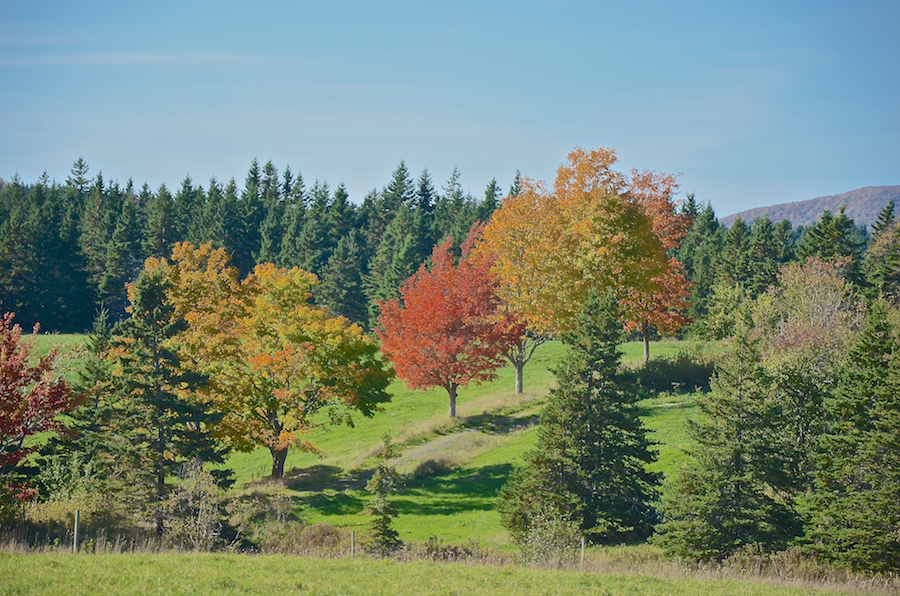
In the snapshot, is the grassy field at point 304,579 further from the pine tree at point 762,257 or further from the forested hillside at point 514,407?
the pine tree at point 762,257

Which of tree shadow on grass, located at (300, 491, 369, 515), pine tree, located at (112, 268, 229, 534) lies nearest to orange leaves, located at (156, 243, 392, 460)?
tree shadow on grass, located at (300, 491, 369, 515)

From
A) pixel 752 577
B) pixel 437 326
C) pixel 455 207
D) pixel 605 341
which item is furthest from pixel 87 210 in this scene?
pixel 752 577

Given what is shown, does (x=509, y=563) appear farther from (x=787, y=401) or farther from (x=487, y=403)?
(x=487, y=403)

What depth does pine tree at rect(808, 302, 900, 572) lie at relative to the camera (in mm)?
22375

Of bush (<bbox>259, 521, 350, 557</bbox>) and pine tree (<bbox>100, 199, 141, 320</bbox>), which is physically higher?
pine tree (<bbox>100, 199, 141, 320</bbox>)

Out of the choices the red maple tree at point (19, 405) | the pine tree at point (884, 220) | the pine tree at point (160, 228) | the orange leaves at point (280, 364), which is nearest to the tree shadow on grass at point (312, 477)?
the orange leaves at point (280, 364)

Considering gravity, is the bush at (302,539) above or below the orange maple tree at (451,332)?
below

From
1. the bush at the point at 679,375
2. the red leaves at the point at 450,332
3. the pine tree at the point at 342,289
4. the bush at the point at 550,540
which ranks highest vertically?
the pine tree at the point at 342,289

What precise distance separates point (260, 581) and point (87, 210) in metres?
116

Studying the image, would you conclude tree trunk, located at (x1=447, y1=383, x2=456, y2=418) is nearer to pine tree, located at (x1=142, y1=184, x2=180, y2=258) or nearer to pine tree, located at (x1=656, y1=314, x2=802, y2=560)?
pine tree, located at (x1=656, y1=314, x2=802, y2=560)

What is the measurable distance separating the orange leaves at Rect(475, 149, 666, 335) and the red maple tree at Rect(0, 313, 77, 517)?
27141 millimetres

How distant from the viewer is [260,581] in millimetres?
16594

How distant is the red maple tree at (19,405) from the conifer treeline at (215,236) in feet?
137

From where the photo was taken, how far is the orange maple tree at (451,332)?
4697 cm
